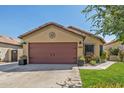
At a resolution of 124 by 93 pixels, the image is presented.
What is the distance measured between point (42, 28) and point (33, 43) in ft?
5.20

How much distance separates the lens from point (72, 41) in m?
22.4

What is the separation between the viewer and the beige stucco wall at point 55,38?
22359 millimetres

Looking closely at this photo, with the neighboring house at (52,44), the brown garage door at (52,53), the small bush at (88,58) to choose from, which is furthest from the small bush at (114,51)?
the brown garage door at (52,53)

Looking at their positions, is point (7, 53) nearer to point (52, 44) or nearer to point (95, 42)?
point (52, 44)

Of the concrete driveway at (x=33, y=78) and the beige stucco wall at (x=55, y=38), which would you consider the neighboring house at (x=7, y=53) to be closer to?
the beige stucco wall at (x=55, y=38)

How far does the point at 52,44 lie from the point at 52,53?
0.81 meters

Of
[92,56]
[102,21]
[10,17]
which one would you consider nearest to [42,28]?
[10,17]

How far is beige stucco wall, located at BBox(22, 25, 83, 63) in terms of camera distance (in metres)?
22.4

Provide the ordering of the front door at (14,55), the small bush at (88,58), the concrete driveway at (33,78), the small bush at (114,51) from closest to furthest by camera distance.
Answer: the concrete driveway at (33,78)
the small bush at (88,58)
the front door at (14,55)
the small bush at (114,51)

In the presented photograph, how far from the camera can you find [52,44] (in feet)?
74.8

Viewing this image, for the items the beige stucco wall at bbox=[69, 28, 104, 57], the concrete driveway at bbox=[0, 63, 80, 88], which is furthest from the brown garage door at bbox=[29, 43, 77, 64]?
the concrete driveway at bbox=[0, 63, 80, 88]

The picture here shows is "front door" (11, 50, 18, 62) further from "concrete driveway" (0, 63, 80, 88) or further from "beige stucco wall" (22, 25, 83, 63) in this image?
"concrete driveway" (0, 63, 80, 88)
